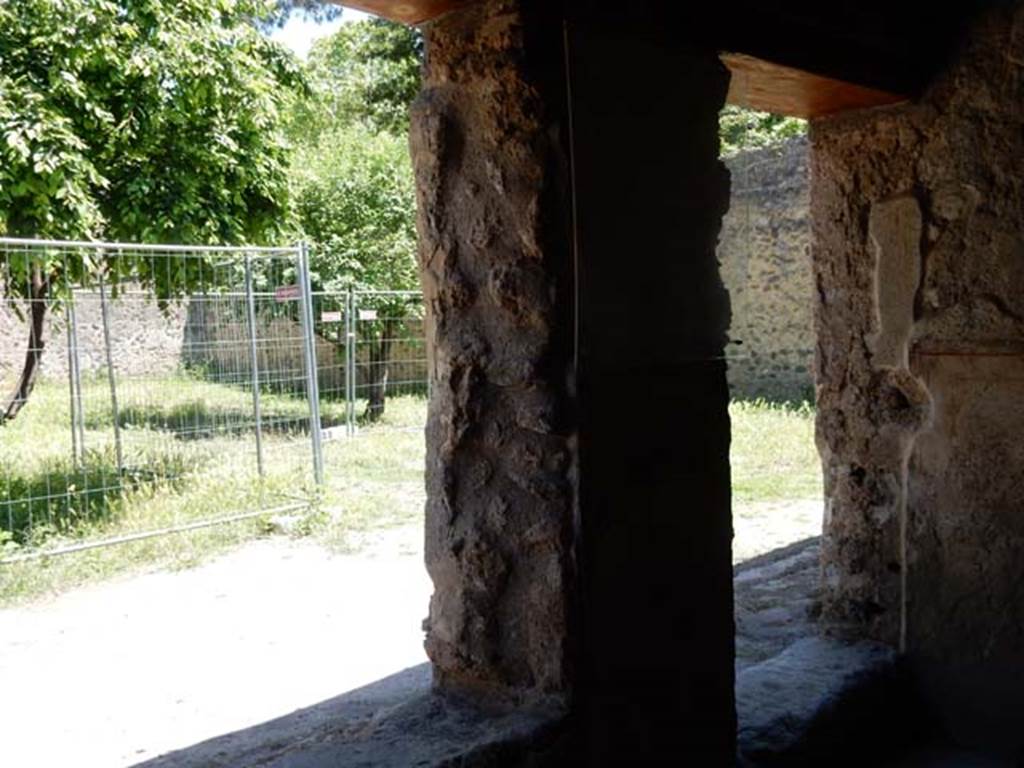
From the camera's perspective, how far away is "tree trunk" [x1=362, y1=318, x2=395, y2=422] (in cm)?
1055

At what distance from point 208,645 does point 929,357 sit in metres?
3.21

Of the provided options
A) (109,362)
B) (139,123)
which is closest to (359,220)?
(139,123)

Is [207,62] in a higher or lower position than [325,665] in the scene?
higher

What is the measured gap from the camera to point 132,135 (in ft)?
22.6

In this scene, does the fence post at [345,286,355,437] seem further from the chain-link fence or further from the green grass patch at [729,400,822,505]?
the green grass patch at [729,400,822,505]

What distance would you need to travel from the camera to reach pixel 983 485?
7.39 feet

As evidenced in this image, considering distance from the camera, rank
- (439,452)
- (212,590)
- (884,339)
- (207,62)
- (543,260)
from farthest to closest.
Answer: (207,62) → (212,590) → (884,339) → (439,452) → (543,260)

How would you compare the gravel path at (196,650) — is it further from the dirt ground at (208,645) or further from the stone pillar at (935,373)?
the stone pillar at (935,373)

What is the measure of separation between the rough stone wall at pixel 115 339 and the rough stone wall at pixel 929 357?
5313mm

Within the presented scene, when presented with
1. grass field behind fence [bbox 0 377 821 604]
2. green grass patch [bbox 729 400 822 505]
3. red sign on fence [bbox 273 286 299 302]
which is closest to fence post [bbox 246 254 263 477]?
grass field behind fence [bbox 0 377 821 604]

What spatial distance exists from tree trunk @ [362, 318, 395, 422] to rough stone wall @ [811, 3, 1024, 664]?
325 inches

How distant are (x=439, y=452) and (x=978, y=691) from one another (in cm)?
152

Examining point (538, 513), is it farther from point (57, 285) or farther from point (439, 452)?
point (57, 285)

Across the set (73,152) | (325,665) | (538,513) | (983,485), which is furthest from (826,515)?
(73,152)
